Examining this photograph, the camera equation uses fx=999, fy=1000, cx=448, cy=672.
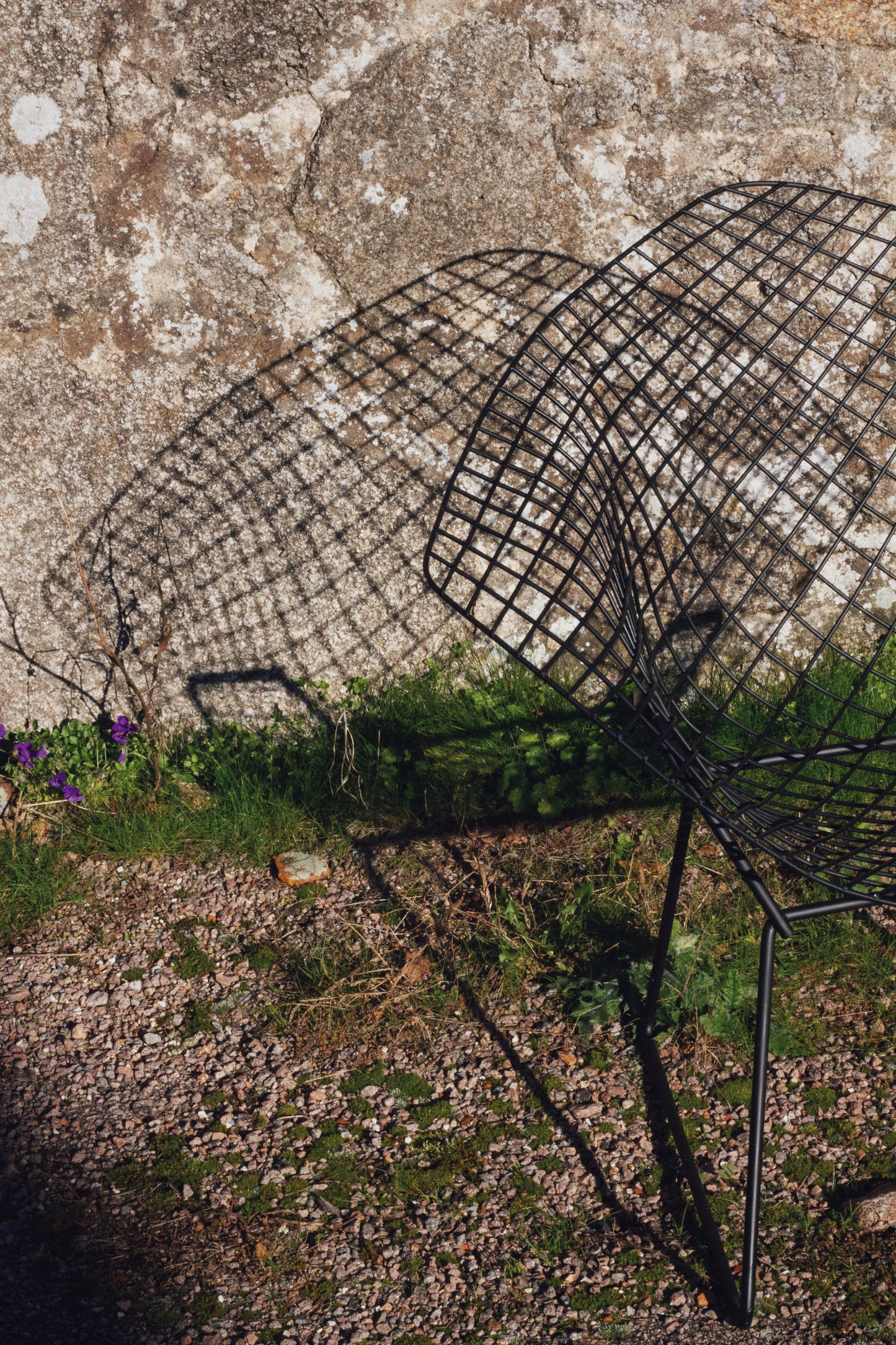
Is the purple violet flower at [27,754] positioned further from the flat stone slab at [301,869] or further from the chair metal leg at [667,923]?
the chair metal leg at [667,923]

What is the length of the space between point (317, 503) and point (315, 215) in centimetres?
82

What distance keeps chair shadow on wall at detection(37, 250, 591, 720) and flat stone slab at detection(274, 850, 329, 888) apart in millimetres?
550

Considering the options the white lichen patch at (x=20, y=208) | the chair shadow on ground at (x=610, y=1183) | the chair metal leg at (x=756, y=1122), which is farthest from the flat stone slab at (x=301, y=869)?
the white lichen patch at (x=20, y=208)

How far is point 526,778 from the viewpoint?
2977 millimetres

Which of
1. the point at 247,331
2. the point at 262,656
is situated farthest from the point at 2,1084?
the point at 247,331

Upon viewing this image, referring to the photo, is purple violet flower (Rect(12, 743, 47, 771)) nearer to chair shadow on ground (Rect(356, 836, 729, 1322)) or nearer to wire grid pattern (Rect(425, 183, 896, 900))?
wire grid pattern (Rect(425, 183, 896, 900))

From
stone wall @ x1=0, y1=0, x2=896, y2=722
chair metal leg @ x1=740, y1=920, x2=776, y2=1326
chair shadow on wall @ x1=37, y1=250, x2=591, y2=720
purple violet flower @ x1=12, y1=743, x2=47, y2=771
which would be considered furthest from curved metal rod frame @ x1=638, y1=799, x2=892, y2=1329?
purple violet flower @ x1=12, y1=743, x2=47, y2=771

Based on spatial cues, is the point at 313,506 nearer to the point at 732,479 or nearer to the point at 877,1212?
the point at 732,479

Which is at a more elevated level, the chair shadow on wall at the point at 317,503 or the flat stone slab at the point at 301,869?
the chair shadow on wall at the point at 317,503

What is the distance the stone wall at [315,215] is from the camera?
9.05ft

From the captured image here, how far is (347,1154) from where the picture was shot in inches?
84.0

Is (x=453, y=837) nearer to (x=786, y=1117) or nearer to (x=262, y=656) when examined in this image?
(x=262, y=656)

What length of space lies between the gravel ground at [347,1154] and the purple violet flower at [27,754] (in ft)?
1.94

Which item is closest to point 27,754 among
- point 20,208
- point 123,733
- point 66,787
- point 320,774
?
point 66,787
